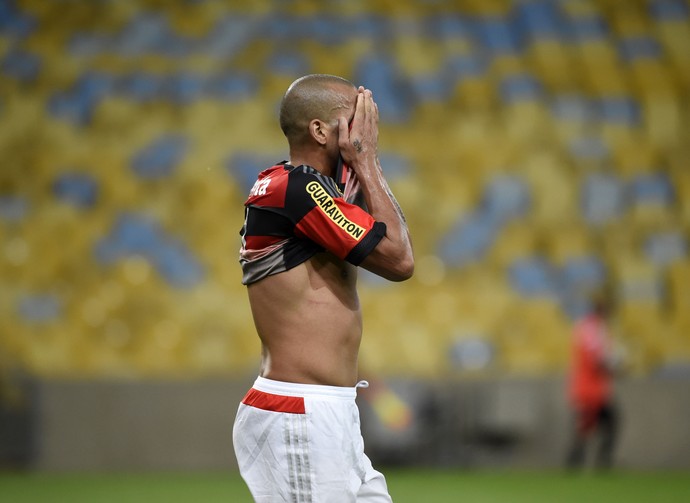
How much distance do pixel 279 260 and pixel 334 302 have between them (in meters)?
0.22

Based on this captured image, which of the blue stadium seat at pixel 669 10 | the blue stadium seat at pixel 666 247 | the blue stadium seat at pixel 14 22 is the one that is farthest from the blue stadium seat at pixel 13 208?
the blue stadium seat at pixel 669 10

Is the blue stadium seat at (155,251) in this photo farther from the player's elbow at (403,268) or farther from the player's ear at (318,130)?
the player's elbow at (403,268)

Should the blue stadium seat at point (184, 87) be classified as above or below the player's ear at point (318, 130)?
above

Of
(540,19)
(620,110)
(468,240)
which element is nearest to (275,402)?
(468,240)

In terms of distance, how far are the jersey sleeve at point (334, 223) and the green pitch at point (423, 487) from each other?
5532 mm

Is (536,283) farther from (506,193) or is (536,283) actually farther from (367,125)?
(367,125)

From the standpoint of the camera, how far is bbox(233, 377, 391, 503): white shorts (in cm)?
350

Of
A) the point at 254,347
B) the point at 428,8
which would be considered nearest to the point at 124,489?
the point at 254,347

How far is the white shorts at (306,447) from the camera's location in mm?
3502

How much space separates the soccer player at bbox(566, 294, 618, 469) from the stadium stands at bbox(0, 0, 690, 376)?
3.23 feet

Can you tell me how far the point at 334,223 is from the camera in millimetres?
3486

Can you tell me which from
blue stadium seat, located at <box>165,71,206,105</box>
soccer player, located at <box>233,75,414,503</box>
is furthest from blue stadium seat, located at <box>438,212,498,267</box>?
soccer player, located at <box>233,75,414,503</box>

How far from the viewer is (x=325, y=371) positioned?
3.57m

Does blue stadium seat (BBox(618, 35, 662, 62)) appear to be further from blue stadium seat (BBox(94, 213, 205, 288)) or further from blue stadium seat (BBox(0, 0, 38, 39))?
blue stadium seat (BBox(0, 0, 38, 39))
